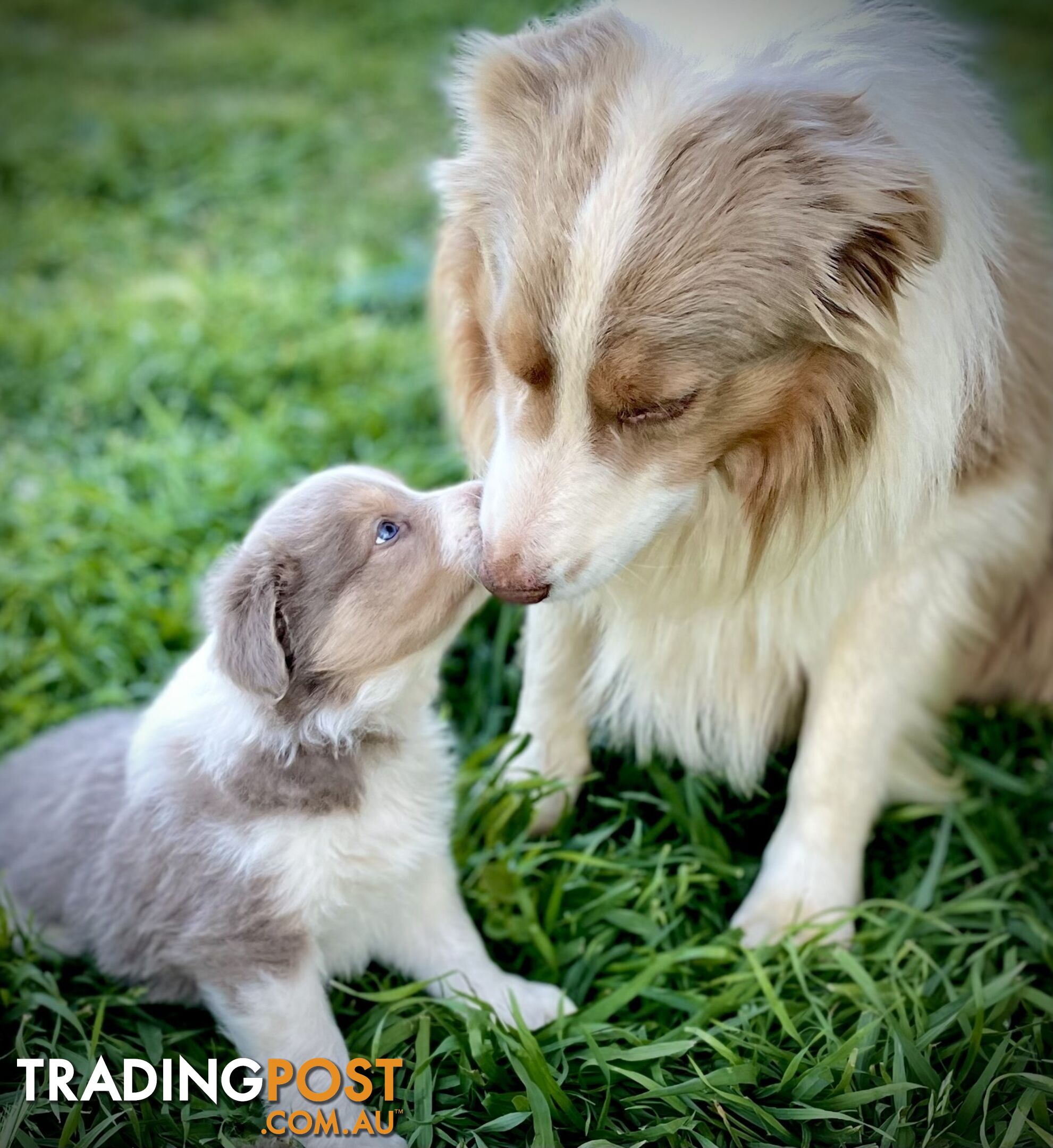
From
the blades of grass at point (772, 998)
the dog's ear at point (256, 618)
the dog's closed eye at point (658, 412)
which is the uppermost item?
the dog's closed eye at point (658, 412)

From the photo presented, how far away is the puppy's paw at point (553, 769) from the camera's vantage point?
315cm

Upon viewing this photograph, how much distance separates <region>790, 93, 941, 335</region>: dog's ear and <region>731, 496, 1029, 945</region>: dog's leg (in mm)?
728

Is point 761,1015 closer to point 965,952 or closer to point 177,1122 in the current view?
point 965,952

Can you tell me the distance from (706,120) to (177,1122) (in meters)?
2.22

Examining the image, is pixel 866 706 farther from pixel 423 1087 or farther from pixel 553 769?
pixel 423 1087

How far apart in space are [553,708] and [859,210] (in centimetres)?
151

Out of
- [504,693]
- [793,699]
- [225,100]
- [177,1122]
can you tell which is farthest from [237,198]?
[177,1122]

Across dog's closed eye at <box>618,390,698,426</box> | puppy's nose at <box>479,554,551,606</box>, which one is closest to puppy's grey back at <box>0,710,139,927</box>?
puppy's nose at <box>479,554,551,606</box>

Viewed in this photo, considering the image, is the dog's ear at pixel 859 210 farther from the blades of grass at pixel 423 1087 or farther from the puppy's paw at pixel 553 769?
the blades of grass at pixel 423 1087

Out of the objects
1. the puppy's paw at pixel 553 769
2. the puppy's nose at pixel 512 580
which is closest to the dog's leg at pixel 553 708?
the puppy's paw at pixel 553 769

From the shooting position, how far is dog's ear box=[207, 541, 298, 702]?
2.25m

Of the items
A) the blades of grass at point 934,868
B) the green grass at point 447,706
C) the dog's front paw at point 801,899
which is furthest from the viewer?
the blades of grass at point 934,868

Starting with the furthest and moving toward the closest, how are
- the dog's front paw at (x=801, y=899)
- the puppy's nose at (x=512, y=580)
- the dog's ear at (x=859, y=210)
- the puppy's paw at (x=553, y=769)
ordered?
the puppy's paw at (x=553, y=769) < the dog's front paw at (x=801, y=899) < the puppy's nose at (x=512, y=580) < the dog's ear at (x=859, y=210)

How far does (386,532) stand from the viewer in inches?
95.0
